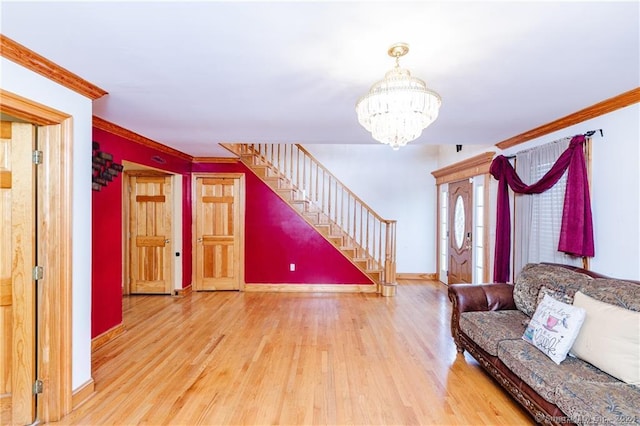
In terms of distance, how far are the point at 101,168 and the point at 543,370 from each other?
424 cm

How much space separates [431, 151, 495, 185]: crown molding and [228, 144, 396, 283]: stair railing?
152 cm

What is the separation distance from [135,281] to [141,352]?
257 centimetres

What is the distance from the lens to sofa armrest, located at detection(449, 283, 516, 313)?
129 inches

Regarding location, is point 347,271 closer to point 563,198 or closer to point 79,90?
point 563,198

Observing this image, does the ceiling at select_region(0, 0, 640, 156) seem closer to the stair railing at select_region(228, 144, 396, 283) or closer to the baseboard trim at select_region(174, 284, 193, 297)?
the stair railing at select_region(228, 144, 396, 283)

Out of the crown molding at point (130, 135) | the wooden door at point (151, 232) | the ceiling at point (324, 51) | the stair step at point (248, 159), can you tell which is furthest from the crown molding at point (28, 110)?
the stair step at point (248, 159)

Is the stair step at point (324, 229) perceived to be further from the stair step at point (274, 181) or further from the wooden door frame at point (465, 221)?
the wooden door frame at point (465, 221)

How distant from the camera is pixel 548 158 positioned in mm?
3521

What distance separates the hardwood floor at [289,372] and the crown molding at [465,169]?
2.37 metres

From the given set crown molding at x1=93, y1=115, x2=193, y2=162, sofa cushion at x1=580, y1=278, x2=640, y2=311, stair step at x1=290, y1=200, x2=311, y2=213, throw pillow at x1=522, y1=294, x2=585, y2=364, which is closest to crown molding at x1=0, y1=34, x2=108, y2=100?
crown molding at x1=93, y1=115, x2=193, y2=162

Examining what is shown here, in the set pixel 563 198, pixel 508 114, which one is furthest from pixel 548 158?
pixel 508 114

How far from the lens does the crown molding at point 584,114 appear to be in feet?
8.56

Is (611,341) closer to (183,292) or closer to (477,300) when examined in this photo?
(477,300)

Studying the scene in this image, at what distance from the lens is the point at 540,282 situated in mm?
3000
